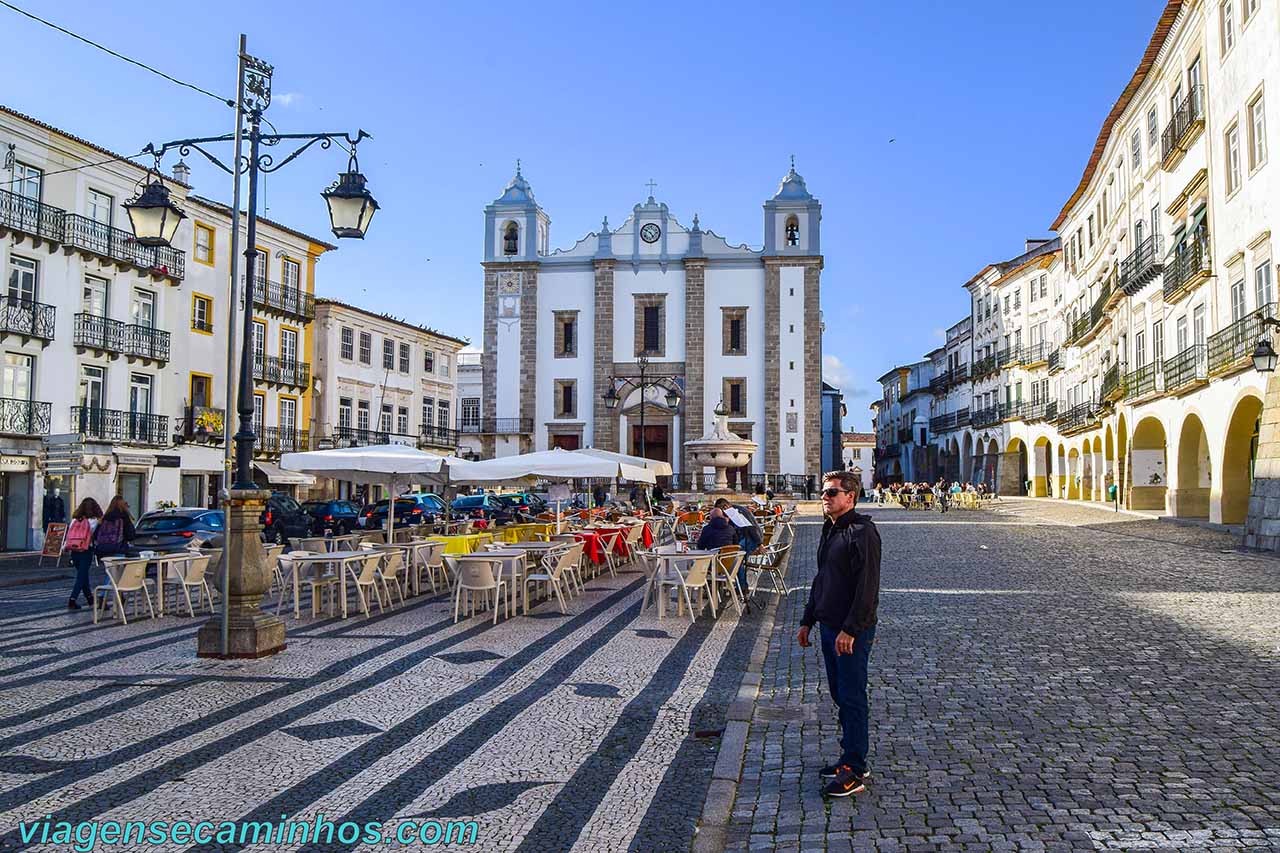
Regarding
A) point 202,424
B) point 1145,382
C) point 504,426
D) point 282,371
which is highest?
point 282,371

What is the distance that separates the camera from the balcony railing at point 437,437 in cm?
4934

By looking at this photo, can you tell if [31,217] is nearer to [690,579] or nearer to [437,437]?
[690,579]

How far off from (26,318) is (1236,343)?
27.2 meters

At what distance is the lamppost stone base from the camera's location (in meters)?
8.59

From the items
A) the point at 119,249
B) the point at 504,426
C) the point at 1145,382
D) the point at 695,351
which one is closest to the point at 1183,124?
the point at 1145,382

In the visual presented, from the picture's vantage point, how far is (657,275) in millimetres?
52344

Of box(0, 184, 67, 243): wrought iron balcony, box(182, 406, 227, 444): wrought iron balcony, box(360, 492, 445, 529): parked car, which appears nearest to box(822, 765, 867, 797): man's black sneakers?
box(360, 492, 445, 529): parked car

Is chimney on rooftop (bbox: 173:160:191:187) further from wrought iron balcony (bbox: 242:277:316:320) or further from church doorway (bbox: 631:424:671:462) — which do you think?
church doorway (bbox: 631:424:671:462)

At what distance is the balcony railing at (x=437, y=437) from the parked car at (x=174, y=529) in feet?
101

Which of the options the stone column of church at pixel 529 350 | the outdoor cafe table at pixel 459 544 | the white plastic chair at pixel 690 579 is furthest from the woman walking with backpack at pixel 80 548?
the stone column of church at pixel 529 350

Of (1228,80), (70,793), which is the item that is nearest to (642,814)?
(70,793)

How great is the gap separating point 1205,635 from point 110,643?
10.1m

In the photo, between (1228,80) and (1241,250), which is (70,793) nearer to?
(1241,250)

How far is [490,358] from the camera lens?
52594 millimetres
